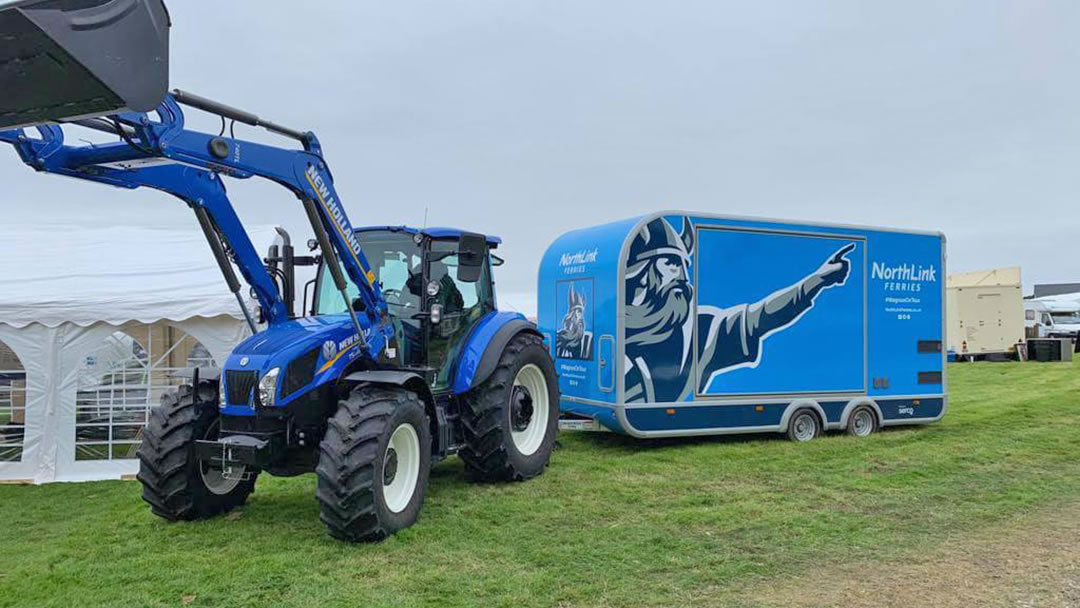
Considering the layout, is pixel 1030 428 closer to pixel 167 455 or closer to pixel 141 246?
pixel 167 455


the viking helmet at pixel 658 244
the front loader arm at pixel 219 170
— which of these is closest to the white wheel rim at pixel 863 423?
the viking helmet at pixel 658 244

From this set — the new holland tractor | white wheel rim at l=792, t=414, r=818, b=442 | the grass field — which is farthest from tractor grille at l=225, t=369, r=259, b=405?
white wheel rim at l=792, t=414, r=818, b=442

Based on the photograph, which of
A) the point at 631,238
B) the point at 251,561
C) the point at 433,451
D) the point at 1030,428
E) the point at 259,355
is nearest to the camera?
the point at 251,561

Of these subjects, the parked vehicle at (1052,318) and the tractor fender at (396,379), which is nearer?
the tractor fender at (396,379)

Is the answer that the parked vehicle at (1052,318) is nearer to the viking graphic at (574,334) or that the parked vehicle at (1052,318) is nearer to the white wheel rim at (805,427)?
the white wheel rim at (805,427)

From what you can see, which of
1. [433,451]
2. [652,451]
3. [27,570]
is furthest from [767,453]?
[27,570]

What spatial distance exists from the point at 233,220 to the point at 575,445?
17.5 feet

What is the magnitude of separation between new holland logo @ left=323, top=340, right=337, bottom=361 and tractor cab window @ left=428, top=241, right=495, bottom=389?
1107mm

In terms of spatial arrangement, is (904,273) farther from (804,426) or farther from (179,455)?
(179,455)

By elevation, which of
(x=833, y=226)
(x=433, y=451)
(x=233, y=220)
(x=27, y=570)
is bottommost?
(x=27, y=570)

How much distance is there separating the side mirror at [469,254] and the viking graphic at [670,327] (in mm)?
2681

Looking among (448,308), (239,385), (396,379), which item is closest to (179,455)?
(239,385)

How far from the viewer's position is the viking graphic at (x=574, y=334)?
9.32m

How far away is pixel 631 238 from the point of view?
878 cm
